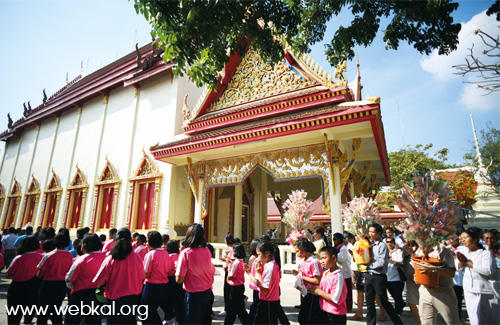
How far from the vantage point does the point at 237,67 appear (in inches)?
402

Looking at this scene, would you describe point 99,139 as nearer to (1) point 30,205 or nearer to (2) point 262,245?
(1) point 30,205

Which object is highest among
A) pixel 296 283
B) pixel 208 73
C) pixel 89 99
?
pixel 89 99

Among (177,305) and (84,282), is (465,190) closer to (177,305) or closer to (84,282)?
(177,305)

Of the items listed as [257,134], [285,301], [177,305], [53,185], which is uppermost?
→ [257,134]

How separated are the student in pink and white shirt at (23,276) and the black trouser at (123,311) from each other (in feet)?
6.07

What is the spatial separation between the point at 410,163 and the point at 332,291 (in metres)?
22.9

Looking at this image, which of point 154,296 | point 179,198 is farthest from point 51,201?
point 154,296

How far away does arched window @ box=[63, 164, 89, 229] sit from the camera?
1356 centimetres

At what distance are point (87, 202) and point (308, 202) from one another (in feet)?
38.8

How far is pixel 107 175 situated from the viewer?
1296 centimetres

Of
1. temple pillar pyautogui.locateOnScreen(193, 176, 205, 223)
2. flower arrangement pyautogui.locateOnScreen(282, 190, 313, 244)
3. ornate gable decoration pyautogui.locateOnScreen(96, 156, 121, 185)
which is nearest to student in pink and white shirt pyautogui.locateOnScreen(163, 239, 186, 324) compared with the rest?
flower arrangement pyautogui.locateOnScreen(282, 190, 313, 244)

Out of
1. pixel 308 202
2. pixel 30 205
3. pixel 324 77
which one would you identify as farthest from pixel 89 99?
pixel 308 202

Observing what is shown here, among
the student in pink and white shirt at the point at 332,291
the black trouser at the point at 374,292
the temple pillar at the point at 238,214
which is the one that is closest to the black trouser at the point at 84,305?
the student in pink and white shirt at the point at 332,291

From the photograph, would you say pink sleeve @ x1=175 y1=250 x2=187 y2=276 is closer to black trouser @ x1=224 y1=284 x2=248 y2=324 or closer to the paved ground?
black trouser @ x1=224 y1=284 x2=248 y2=324
